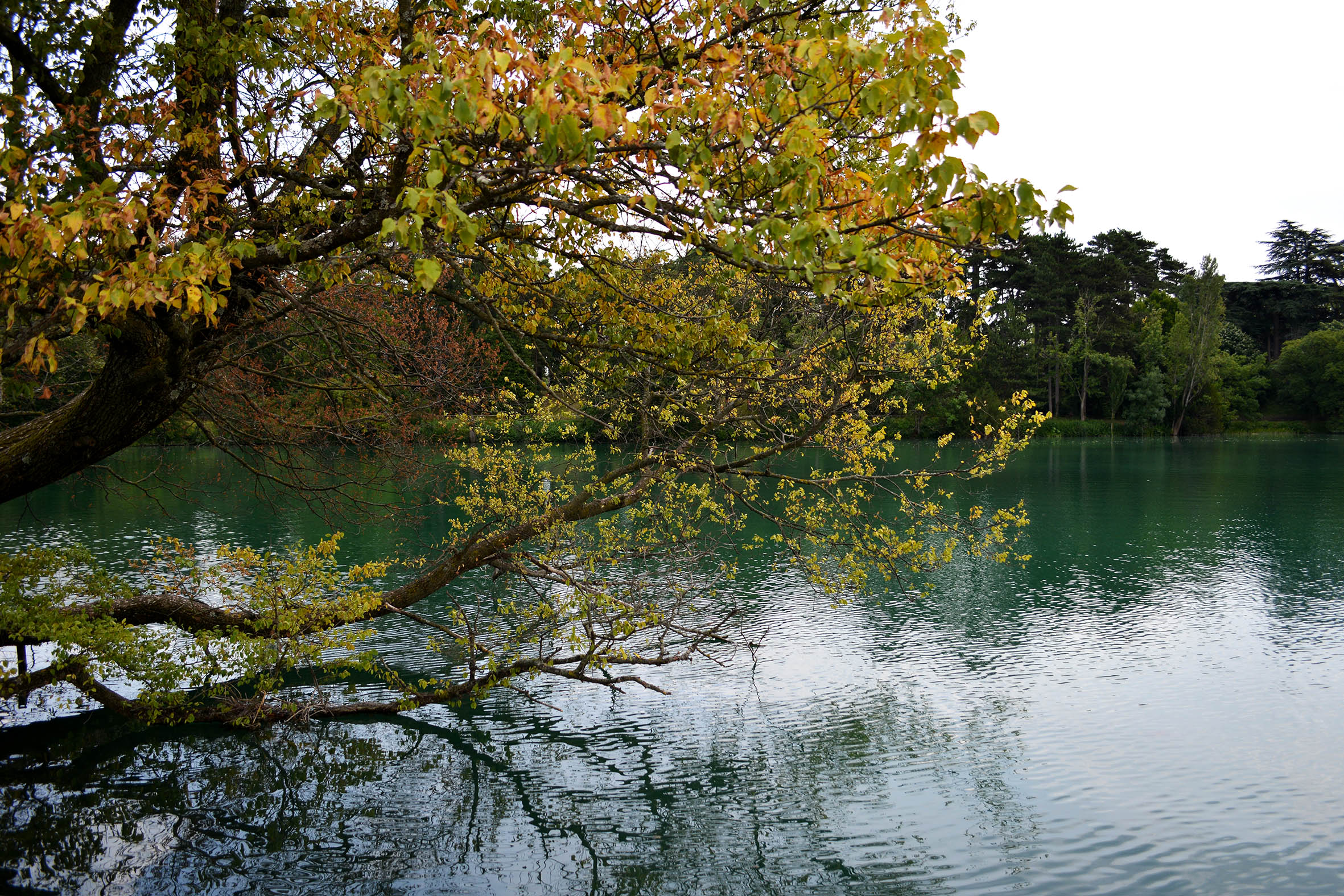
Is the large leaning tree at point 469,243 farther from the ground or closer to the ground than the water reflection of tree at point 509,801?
farther from the ground

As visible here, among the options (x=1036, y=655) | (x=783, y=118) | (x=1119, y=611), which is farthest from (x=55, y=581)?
(x=1119, y=611)

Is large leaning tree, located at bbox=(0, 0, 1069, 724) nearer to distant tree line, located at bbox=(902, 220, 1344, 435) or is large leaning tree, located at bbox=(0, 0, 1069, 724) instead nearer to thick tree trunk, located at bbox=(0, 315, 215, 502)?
thick tree trunk, located at bbox=(0, 315, 215, 502)

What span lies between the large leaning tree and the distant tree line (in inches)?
1755

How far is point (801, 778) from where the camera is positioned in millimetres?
9000

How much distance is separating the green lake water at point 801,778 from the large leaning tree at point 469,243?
2.79 ft

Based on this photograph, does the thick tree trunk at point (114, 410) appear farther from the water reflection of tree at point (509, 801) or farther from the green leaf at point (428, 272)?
the water reflection of tree at point (509, 801)

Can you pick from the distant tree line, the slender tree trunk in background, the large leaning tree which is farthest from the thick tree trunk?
the slender tree trunk in background

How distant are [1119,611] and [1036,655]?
3550 millimetres

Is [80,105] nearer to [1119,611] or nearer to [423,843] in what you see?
[423,843]

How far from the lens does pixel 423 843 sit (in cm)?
753

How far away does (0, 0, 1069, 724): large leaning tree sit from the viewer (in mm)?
3711

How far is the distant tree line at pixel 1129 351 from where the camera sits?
2243 inches

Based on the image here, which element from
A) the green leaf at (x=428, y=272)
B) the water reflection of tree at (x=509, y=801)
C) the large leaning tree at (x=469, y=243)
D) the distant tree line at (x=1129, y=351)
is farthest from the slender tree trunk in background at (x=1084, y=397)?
the green leaf at (x=428, y=272)

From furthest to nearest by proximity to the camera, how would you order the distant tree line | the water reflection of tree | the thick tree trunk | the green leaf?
the distant tree line
the water reflection of tree
the thick tree trunk
the green leaf
